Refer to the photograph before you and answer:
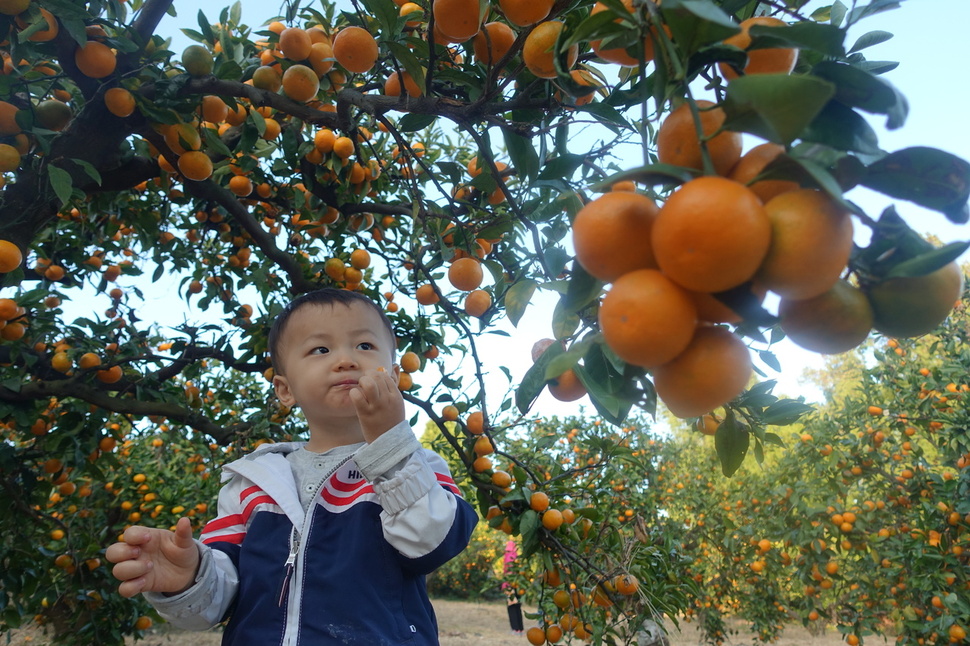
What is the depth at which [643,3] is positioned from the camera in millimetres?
587

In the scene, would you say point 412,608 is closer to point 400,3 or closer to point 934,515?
point 400,3

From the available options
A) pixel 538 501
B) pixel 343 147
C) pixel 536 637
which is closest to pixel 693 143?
pixel 538 501

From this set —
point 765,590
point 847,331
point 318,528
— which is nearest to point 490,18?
point 847,331

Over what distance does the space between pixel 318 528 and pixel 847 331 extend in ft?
4.19

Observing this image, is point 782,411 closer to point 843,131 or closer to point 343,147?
point 843,131

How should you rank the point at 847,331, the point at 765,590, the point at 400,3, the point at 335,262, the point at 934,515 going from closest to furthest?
the point at 847,331, the point at 400,3, the point at 335,262, the point at 934,515, the point at 765,590

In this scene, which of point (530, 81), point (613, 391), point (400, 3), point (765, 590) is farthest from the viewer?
point (765, 590)

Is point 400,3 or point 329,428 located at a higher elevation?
point 400,3

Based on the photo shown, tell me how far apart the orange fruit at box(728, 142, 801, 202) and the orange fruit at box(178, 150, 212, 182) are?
1679mm

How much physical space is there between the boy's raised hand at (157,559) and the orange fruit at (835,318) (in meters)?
1.18

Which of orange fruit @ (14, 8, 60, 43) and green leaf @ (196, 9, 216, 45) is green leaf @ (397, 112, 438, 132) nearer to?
green leaf @ (196, 9, 216, 45)

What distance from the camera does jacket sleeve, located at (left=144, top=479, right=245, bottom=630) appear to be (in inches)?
50.4

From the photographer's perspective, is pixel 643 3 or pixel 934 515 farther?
pixel 934 515

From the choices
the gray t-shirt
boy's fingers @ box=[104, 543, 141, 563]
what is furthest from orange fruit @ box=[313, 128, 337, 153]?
boy's fingers @ box=[104, 543, 141, 563]
